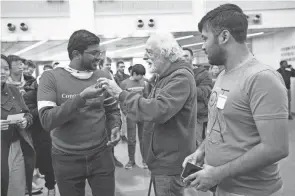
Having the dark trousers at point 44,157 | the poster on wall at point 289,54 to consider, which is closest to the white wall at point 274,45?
the poster on wall at point 289,54

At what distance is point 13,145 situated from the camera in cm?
238

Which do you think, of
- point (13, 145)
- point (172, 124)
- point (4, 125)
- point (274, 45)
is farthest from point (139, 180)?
point (274, 45)

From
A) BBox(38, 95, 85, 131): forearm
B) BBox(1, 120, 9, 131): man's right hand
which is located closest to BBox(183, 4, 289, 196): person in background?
BBox(38, 95, 85, 131): forearm

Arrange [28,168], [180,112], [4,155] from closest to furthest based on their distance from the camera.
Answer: [180,112]
[4,155]
[28,168]

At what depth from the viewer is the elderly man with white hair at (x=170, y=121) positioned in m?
1.72

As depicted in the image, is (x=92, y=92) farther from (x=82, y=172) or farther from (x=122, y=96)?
(x=82, y=172)

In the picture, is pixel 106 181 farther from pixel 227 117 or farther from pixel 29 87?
pixel 29 87

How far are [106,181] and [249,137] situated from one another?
116 centimetres

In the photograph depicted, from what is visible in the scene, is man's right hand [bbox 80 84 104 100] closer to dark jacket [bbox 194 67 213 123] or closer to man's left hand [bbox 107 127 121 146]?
man's left hand [bbox 107 127 121 146]

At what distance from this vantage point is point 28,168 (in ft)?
8.28

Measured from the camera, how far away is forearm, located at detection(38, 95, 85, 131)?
1.72 metres

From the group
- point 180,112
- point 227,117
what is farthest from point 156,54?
point 227,117

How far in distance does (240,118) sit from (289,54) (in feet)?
27.1

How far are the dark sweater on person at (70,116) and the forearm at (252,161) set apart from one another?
1.01m
